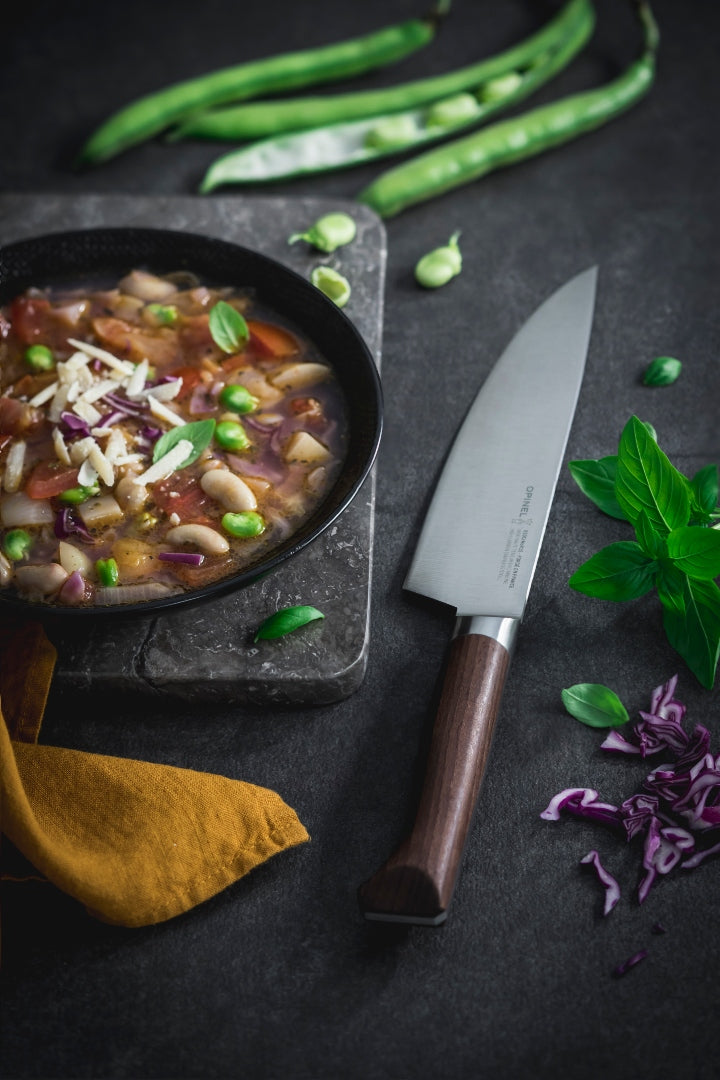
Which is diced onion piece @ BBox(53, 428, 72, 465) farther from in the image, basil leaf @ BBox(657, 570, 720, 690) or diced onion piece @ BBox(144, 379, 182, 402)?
basil leaf @ BBox(657, 570, 720, 690)

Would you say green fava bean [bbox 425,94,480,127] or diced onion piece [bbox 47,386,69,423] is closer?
diced onion piece [bbox 47,386,69,423]

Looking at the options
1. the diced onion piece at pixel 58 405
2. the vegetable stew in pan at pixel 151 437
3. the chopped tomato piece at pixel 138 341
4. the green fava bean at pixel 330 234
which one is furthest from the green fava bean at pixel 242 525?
the green fava bean at pixel 330 234

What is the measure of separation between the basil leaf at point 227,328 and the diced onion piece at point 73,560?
2.78 feet

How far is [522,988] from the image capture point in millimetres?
2223

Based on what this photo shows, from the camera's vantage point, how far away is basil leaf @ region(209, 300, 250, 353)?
3160mm

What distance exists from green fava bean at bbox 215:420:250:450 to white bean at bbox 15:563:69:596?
0.57m

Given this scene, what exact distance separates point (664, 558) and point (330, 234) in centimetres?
173

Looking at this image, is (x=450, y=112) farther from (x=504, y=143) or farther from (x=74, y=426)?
(x=74, y=426)

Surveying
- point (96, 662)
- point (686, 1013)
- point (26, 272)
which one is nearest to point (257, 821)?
point (96, 662)

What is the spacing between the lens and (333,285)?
138 inches

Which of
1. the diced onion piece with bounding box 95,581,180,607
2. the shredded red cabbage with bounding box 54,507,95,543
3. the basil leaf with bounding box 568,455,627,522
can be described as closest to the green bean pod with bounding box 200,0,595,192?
the shredded red cabbage with bounding box 54,507,95,543

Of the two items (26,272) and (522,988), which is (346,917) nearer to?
(522,988)

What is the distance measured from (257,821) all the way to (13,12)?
4247 mm

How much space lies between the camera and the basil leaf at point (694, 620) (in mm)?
2551
